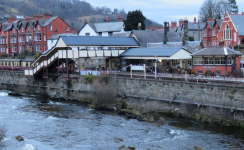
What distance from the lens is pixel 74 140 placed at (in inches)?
995

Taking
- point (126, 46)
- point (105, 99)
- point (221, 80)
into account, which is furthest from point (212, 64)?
point (126, 46)

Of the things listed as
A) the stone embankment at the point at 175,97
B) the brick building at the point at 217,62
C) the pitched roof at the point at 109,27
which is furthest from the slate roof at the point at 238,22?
the stone embankment at the point at 175,97

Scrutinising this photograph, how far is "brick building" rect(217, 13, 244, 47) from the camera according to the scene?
2291 inches

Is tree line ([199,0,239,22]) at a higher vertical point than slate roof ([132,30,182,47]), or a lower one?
higher

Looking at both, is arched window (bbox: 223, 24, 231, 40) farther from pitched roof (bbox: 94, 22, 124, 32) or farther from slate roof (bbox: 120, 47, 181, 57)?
slate roof (bbox: 120, 47, 181, 57)

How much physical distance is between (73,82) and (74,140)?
1841 cm

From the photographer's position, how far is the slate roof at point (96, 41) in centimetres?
4292

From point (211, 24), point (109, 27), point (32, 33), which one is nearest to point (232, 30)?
point (211, 24)

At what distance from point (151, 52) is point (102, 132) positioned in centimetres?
1867

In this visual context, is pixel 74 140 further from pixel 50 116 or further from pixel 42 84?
pixel 42 84

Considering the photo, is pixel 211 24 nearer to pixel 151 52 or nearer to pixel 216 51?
pixel 151 52

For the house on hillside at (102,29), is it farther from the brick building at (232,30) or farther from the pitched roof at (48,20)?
the brick building at (232,30)

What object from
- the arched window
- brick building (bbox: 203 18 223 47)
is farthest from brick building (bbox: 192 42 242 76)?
brick building (bbox: 203 18 223 47)

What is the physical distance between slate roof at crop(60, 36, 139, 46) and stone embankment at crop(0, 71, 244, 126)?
486 centimetres
